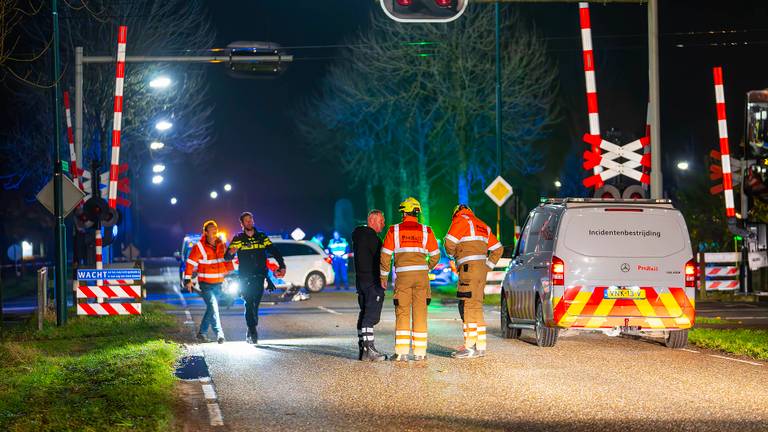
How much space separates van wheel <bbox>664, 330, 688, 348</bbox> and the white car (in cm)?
1952

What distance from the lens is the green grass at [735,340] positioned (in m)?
14.6

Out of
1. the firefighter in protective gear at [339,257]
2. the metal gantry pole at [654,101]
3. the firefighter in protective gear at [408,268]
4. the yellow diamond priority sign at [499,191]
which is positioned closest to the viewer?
the firefighter in protective gear at [408,268]

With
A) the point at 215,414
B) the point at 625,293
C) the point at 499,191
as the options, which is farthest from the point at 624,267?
the point at 499,191

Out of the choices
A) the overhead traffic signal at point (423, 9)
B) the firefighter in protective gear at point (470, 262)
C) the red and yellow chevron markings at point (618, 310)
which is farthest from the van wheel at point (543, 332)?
the overhead traffic signal at point (423, 9)

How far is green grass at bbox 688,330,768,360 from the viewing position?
14571 millimetres

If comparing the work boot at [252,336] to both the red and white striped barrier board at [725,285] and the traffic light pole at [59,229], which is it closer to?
the traffic light pole at [59,229]

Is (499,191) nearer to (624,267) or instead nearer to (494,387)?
(624,267)

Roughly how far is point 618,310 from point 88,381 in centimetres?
664

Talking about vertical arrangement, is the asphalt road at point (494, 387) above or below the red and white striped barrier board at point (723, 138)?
below

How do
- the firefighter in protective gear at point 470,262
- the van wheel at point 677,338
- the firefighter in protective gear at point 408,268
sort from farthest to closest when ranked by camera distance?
the van wheel at point 677,338
the firefighter in protective gear at point 470,262
the firefighter in protective gear at point 408,268

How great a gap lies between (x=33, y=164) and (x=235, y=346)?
34.8 m

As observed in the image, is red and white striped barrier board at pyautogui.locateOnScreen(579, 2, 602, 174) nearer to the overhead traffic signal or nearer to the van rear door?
the van rear door

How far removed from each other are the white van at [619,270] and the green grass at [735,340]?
2.34 feet

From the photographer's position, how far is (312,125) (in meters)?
54.2
